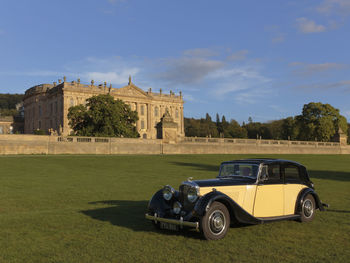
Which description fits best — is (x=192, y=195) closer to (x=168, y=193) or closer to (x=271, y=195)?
(x=168, y=193)

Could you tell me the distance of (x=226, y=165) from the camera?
8664 millimetres

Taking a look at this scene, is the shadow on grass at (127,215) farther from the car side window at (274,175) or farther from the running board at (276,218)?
the car side window at (274,175)

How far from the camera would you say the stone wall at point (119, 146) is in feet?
110

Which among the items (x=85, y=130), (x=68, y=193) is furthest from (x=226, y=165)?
(x=85, y=130)

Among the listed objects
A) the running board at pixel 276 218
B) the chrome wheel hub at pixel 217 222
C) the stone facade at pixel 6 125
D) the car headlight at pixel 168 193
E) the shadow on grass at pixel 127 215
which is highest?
the stone facade at pixel 6 125

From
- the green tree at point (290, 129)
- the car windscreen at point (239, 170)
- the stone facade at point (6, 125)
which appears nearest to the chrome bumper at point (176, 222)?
the car windscreen at point (239, 170)

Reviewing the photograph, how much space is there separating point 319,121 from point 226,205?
262ft

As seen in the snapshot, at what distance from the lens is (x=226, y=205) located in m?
7.21

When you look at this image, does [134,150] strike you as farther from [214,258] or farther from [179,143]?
[214,258]

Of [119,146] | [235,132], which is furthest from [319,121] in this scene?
[119,146]

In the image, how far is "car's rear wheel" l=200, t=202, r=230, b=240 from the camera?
6.64m

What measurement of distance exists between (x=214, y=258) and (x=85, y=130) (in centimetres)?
4804

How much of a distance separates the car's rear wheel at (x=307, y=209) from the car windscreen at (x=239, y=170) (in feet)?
5.37

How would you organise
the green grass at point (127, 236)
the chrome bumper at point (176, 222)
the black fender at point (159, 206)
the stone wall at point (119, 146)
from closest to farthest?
the green grass at point (127, 236) < the chrome bumper at point (176, 222) < the black fender at point (159, 206) < the stone wall at point (119, 146)
